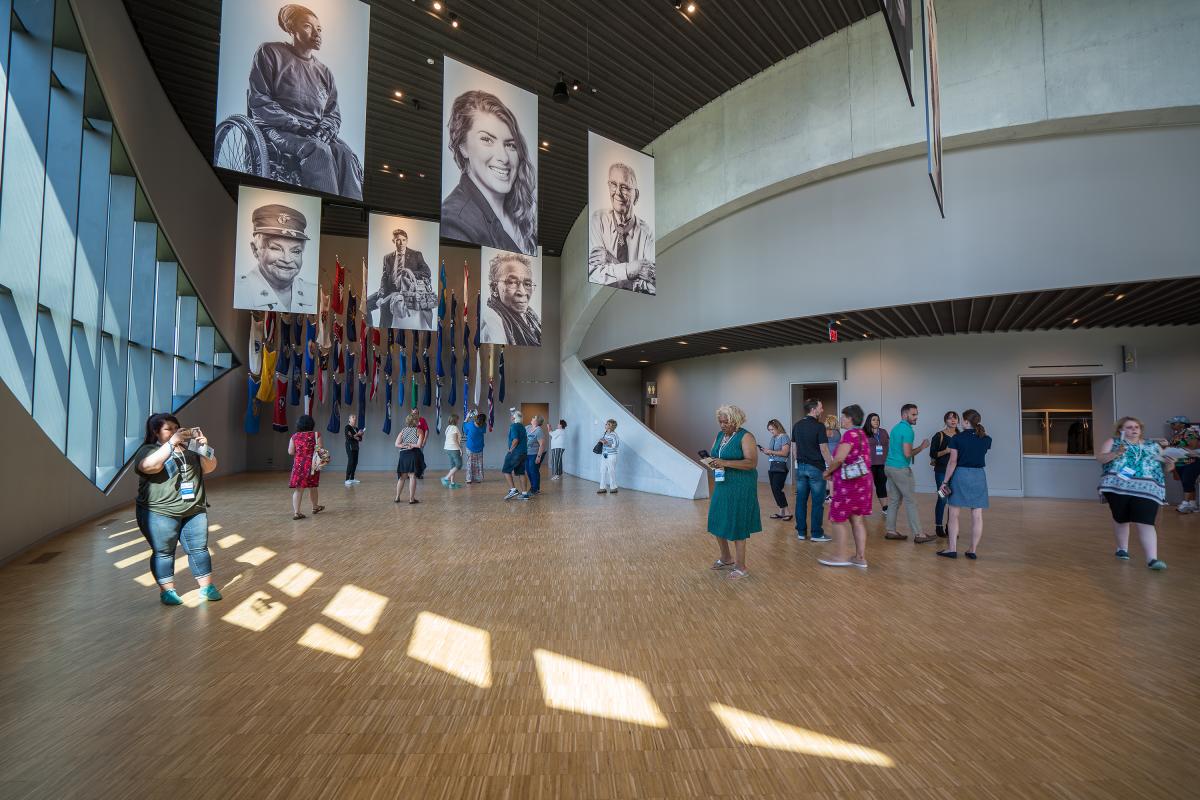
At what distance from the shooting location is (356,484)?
12.4 metres

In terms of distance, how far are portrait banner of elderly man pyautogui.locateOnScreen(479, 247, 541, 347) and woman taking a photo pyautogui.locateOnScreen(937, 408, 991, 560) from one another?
7.73 m

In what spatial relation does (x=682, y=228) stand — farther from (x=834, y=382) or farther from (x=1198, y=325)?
(x=1198, y=325)

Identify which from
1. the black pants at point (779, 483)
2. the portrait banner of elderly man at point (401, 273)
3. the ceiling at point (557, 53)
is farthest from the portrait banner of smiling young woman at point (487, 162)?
the black pants at point (779, 483)

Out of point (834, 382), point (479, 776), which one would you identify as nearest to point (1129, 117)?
point (834, 382)

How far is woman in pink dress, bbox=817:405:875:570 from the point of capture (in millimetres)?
4926

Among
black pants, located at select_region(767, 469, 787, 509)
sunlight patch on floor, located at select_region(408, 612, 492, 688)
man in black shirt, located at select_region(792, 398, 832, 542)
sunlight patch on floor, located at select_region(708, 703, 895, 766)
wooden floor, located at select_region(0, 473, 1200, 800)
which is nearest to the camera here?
wooden floor, located at select_region(0, 473, 1200, 800)

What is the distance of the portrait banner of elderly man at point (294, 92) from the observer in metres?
4.46

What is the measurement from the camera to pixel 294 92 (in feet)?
15.4

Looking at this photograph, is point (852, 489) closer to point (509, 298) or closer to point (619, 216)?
point (619, 216)

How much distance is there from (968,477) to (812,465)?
1.45m

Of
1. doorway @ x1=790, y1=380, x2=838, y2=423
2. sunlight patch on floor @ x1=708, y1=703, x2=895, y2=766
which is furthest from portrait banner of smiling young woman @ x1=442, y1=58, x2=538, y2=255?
doorway @ x1=790, y1=380, x2=838, y2=423

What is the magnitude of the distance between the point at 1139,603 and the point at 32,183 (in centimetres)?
1048

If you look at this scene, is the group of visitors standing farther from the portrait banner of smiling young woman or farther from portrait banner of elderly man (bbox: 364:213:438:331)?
portrait banner of elderly man (bbox: 364:213:438:331)

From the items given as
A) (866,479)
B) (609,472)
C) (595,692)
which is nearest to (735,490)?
(866,479)
